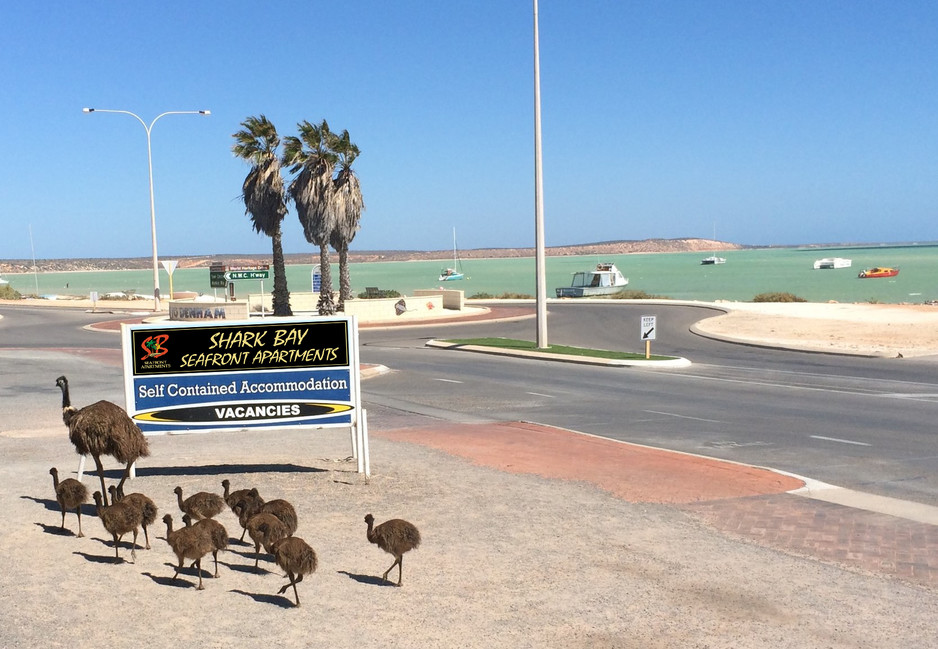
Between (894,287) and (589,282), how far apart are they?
47.8 meters

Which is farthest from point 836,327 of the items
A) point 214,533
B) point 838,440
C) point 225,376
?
point 214,533

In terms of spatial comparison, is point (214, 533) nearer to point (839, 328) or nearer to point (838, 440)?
point (838, 440)

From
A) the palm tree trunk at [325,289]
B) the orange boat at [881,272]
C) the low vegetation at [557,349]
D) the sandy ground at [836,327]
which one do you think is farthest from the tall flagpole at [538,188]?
the orange boat at [881,272]

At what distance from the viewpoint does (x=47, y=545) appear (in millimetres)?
9227

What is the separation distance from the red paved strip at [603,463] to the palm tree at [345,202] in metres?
32.8

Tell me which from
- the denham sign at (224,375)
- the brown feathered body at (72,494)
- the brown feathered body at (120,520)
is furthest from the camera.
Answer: the denham sign at (224,375)

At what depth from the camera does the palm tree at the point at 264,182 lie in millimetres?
47156

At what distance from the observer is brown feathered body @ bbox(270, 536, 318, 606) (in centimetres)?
759

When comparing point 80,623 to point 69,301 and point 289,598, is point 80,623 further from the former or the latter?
point 69,301

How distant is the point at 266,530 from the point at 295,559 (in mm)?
950

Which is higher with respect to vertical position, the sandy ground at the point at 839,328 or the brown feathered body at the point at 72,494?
the brown feathered body at the point at 72,494

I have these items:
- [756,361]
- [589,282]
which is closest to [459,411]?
[756,361]

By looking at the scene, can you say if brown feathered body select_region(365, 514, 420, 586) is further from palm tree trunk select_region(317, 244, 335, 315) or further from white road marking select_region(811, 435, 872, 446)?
palm tree trunk select_region(317, 244, 335, 315)

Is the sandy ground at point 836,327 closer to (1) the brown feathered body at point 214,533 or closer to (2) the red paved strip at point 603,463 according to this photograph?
(2) the red paved strip at point 603,463
